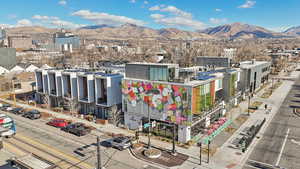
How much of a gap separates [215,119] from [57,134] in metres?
32.0

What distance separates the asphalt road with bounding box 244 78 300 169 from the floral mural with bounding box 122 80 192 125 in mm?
11030

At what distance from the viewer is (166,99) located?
3559 centimetres

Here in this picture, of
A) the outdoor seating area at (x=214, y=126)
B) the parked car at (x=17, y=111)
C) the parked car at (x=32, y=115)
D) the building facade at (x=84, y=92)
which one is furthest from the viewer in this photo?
the parked car at (x=17, y=111)

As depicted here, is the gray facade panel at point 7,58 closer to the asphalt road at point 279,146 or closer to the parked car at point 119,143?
the parked car at point 119,143

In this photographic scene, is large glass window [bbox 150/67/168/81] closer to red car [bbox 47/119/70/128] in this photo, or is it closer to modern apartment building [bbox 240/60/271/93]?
red car [bbox 47/119/70/128]

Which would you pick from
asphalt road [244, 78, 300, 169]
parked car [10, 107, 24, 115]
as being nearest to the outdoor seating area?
asphalt road [244, 78, 300, 169]

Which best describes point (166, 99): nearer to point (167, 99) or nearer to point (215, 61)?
point (167, 99)

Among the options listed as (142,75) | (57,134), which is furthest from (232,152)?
(57,134)

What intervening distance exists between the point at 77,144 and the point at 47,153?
462 cm

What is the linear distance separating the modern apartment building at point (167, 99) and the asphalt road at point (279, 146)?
998 centimetres

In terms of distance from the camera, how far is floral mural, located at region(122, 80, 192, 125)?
1336 inches

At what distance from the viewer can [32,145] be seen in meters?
34.7

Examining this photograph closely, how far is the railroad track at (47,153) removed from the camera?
2833cm

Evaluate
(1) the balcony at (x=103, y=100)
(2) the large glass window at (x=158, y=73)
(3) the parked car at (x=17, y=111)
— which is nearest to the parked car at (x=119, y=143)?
(2) the large glass window at (x=158, y=73)
